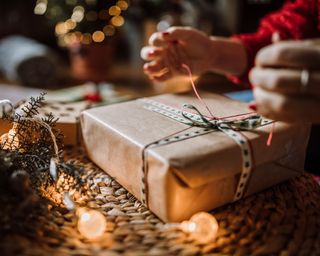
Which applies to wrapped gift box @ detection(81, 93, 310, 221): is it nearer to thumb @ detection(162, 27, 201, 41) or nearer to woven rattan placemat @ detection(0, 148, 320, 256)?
woven rattan placemat @ detection(0, 148, 320, 256)

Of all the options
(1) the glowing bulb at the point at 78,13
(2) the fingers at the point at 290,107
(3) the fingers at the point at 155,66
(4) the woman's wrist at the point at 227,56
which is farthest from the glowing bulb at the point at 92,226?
(1) the glowing bulb at the point at 78,13

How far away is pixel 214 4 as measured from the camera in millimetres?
1874

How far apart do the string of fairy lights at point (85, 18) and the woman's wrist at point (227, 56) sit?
792 millimetres

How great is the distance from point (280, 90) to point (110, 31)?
4.22 feet

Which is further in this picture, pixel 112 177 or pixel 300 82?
pixel 112 177

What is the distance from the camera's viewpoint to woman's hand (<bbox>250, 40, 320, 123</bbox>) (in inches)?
18.3

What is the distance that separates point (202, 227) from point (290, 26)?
588 mm

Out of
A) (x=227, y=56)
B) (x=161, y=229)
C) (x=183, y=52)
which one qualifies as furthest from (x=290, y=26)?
(x=161, y=229)

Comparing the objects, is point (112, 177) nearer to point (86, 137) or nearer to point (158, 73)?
point (86, 137)

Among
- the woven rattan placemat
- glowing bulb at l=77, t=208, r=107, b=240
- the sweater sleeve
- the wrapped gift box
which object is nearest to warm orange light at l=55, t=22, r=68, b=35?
the sweater sleeve

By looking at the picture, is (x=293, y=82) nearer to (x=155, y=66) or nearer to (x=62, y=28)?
(x=155, y=66)

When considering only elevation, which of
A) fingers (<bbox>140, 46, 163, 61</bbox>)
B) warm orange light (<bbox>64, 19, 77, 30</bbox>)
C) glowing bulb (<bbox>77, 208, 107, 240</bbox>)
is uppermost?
warm orange light (<bbox>64, 19, 77, 30</bbox>)

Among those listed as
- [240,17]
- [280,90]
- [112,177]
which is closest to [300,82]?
[280,90]

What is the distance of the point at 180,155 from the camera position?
52 cm
